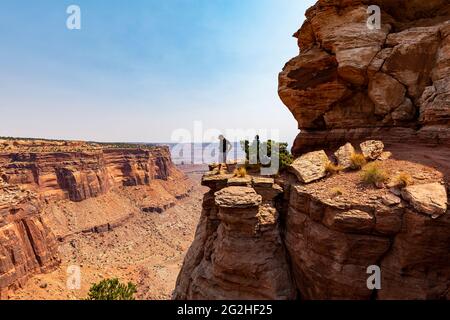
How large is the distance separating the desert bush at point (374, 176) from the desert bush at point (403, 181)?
510mm

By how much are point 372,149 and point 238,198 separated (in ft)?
27.8

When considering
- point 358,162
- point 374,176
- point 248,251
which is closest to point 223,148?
point 248,251

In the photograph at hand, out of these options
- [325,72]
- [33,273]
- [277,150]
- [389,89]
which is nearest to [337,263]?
[277,150]

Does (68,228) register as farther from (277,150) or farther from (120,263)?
(277,150)

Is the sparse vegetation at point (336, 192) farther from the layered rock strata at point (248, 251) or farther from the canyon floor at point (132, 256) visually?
the canyon floor at point (132, 256)

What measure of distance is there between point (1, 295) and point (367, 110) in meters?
40.0

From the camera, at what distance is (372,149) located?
50.4 ft

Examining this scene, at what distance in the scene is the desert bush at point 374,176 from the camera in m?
12.5

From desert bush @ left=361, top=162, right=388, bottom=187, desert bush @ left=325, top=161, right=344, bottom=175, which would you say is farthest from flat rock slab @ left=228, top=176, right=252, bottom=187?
desert bush @ left=361, top=162, right=388, bottom=187

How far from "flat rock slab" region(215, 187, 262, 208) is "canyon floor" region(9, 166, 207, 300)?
29.4 m

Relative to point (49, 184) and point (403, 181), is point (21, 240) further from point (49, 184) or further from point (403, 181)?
point (49, 184)

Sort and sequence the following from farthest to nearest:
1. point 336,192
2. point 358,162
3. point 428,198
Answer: point 358,162
point 336,192
point 428,198

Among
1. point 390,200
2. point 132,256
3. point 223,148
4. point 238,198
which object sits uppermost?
point 223,148
